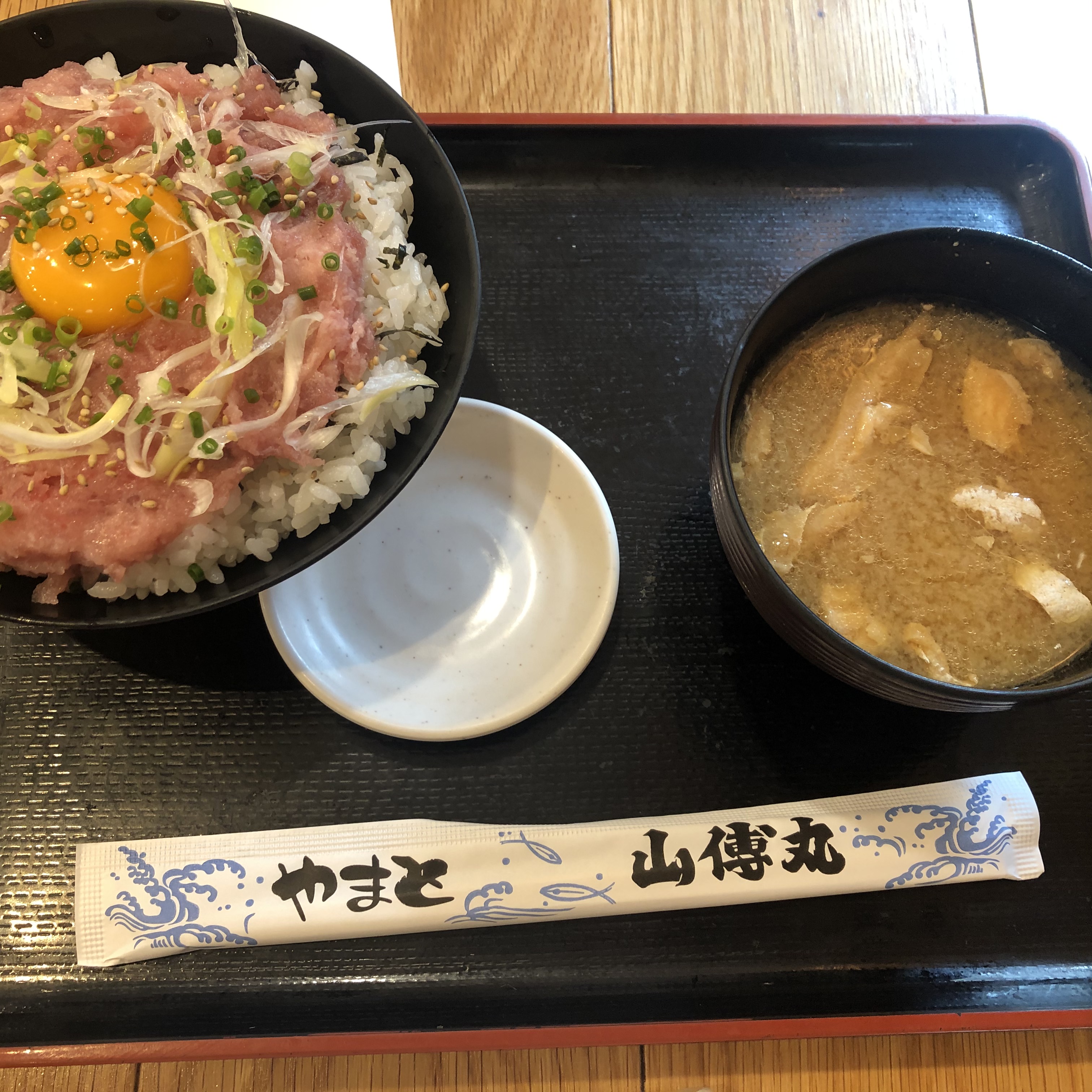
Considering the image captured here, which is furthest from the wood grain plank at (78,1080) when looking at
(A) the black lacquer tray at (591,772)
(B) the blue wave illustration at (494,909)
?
(B) the blue wave illustration at (494,909)

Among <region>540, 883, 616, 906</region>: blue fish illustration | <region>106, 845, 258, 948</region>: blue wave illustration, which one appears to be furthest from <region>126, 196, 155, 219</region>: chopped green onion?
<region>540, 883, 616, 906</region>: blue fish illustration

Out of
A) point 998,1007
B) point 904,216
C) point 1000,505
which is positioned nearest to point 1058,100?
point 904,216

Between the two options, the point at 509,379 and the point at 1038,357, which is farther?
the point at 509,379

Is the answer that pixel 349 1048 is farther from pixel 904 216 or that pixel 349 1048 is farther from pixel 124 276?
pixel 904 216

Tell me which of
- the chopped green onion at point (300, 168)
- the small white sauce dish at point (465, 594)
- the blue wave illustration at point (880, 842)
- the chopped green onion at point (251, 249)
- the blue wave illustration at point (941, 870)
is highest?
the chopped green onion at point (300, 168)

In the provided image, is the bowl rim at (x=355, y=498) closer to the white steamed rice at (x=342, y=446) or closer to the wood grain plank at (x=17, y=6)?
the white steamed rice at (x=342, y=446)
